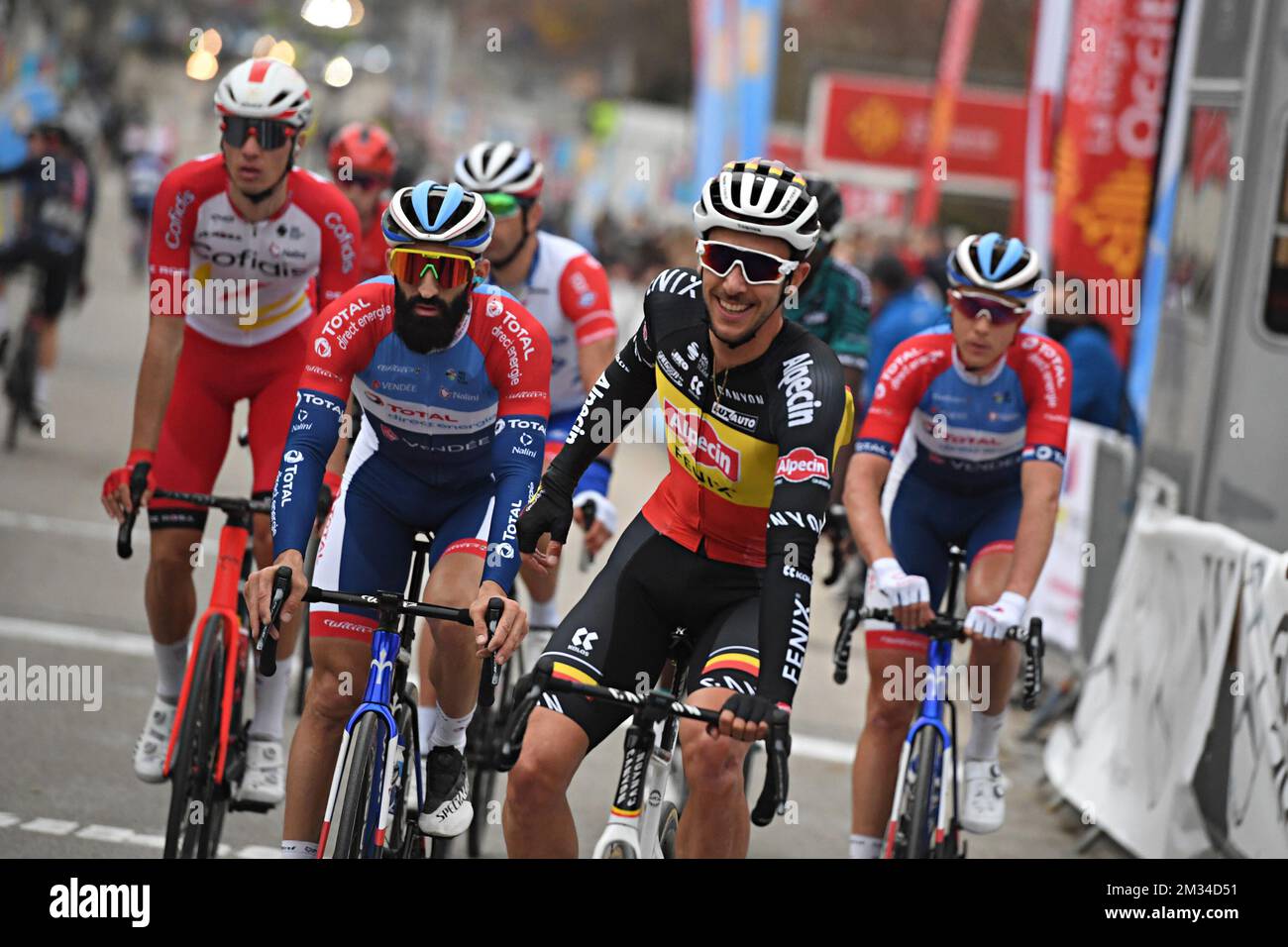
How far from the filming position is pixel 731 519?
5.38 m

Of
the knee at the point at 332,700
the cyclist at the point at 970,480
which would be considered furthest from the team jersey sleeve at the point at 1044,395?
the knee at the point at 332,700

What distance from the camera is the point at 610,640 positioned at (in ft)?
17.2

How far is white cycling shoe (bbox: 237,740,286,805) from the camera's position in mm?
6391

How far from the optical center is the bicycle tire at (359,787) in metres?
4.94

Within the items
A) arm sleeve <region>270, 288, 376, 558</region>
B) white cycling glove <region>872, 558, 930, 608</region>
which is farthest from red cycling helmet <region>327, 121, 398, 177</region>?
white cycling glove <region>872, 558, 930, 608</region>

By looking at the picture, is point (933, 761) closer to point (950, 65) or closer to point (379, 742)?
point (379, 742)

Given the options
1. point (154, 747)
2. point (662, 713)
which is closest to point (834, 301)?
point (154, 747)

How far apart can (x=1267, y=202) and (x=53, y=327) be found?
1004 cm

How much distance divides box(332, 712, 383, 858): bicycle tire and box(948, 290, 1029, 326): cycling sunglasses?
2743 millimetres

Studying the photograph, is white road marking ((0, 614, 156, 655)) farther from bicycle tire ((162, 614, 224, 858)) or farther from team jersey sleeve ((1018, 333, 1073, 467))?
team jersey sleeve ((1018, 333, 1073, 467))

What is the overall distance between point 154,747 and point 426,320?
211 cm

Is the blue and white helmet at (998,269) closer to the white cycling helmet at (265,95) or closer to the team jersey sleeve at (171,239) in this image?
the white cycling helmet at (265,95)
